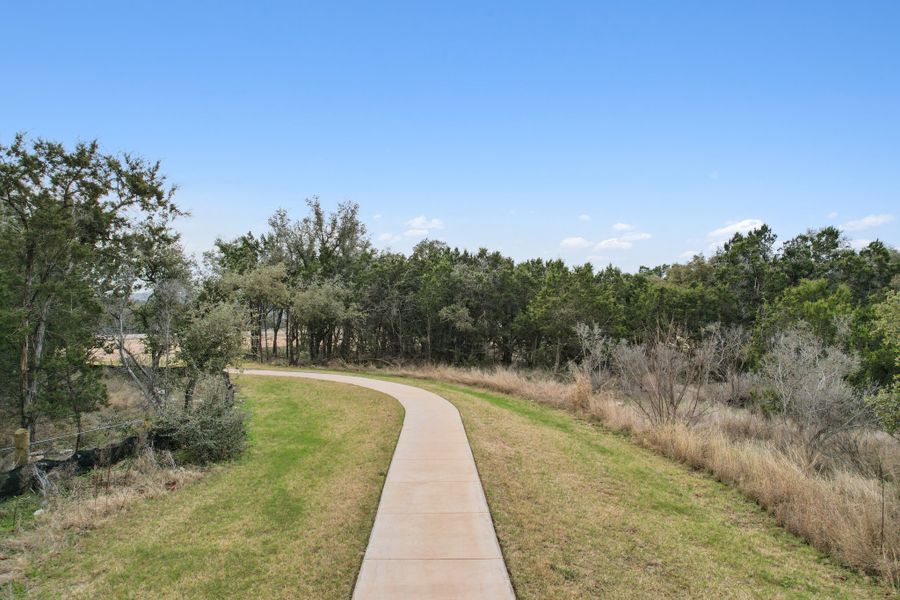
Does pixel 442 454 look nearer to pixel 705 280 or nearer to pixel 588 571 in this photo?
pixel 588 571

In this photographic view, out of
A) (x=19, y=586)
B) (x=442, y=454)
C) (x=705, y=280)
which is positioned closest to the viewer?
(x=19, y=586)

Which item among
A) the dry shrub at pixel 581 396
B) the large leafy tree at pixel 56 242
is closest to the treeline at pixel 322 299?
the large leafy tree at pixel 56 242

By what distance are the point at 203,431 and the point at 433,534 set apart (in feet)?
19.6

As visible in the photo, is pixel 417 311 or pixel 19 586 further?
pixel 417 311

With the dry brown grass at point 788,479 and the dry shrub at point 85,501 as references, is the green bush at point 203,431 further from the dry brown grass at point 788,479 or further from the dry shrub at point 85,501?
the dry brown grass at point 788,479

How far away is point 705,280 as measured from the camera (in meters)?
34.2

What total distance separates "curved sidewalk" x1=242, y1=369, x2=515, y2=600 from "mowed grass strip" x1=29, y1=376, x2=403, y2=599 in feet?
0.84

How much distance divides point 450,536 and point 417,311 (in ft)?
75.7

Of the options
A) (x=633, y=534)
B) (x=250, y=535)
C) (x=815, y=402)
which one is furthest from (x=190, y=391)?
(x=815, y=402)

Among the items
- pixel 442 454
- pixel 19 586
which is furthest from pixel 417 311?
pixel 19 586

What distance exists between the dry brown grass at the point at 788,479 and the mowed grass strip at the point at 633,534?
252 mm

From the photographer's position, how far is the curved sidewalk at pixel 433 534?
196 inches

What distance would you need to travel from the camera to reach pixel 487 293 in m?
26.8

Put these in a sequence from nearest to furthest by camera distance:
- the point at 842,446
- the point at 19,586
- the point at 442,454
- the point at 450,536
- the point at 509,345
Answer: the point at 19,586, the point at 450,536, the point at 442,454, the point at 842,446, the point at 509,345
